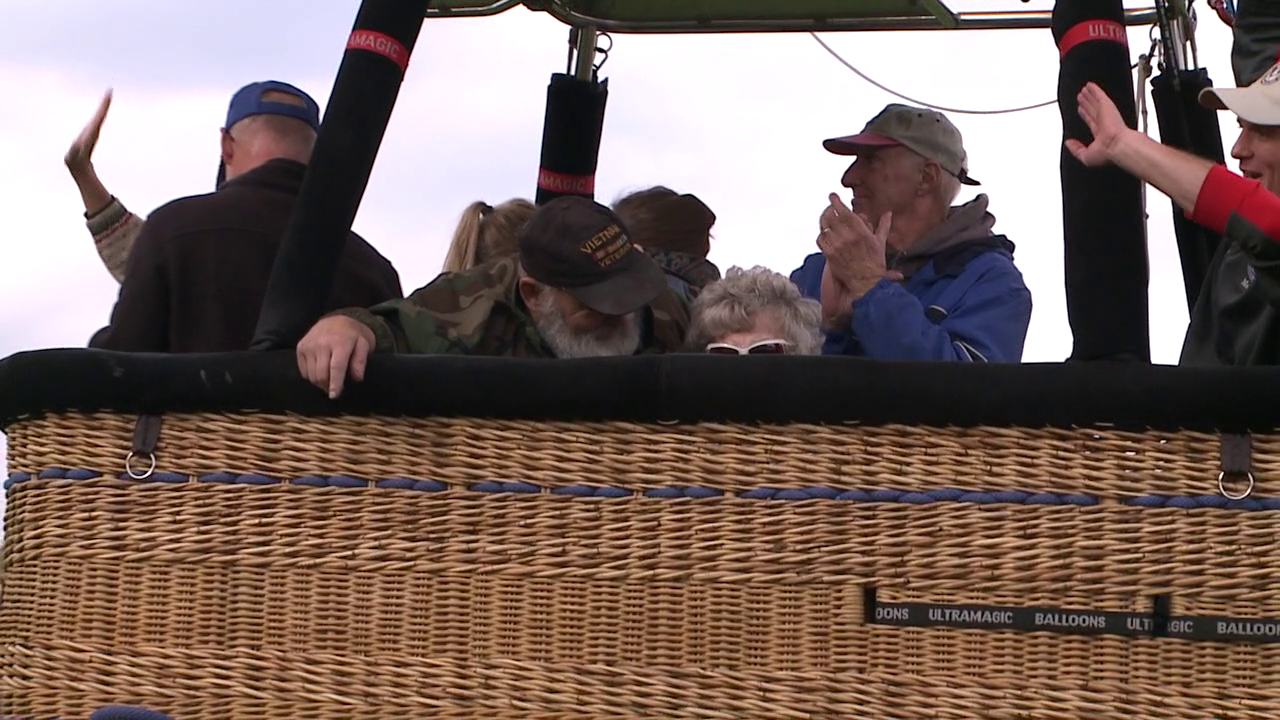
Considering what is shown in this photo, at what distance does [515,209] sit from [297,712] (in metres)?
1.63

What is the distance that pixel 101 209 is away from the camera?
140 inches

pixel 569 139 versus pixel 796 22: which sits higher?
pixel 796 22

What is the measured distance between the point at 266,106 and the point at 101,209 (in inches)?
16.2

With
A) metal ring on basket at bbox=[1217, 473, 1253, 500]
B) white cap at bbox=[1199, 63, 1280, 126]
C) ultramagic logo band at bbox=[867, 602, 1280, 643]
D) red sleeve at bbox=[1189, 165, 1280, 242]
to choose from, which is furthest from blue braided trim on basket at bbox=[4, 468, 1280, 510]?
white cap at bbox=[1199, 63, 1280, 126]

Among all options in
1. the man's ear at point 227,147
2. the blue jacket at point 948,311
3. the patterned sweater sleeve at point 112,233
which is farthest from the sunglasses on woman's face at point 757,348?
the patterned sweater sleeve at point 112,233

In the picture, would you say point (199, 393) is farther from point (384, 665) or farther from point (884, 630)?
point (884, 630)

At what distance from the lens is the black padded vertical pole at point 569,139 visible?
3715mm

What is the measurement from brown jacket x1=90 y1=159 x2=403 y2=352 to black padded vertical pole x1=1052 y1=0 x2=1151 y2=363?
1315 millimetres

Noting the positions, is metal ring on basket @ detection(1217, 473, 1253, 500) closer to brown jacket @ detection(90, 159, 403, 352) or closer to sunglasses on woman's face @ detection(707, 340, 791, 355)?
sunglasses on woman's face @ detection(707, 340, 791, 355)

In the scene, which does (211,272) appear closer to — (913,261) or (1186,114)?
(913,261)

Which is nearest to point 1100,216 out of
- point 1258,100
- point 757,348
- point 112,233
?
point 1258,100

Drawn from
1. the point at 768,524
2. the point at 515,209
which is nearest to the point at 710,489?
the point at 768,524

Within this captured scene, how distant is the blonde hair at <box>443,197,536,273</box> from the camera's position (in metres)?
3.55

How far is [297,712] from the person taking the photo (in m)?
2.19
